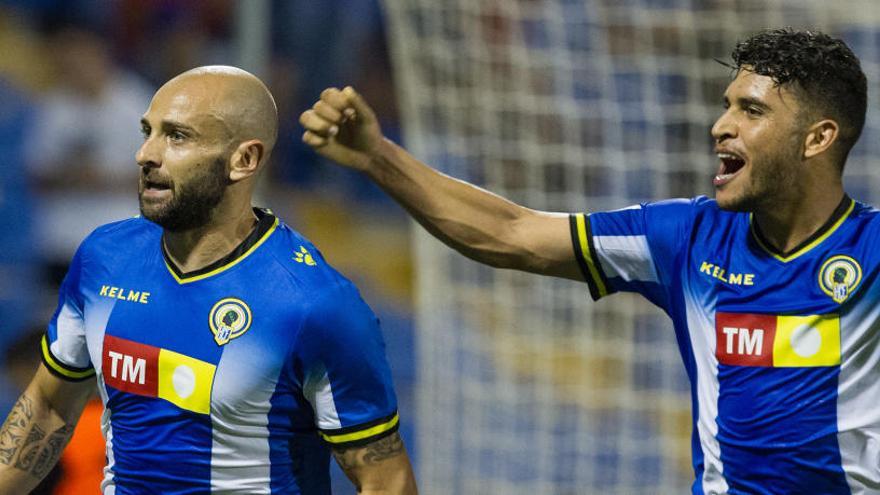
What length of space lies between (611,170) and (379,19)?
514 cm

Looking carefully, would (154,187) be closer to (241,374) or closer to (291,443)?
(241,374)

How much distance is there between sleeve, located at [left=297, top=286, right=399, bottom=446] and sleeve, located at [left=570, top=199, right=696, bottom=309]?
721 millimetres

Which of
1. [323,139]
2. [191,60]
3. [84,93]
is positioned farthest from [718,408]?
[191,60]

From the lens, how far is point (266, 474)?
346 centimetres

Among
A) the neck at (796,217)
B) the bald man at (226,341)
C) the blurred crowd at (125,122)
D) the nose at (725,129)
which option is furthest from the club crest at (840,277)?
the blurred crowd at (125,122)

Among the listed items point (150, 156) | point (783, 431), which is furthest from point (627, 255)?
point (150, 156)

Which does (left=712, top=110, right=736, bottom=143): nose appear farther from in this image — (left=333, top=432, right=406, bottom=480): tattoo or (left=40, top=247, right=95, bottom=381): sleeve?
(left=40, top=247, right=95, bottom=381): sleeve

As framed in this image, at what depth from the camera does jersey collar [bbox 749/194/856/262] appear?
12.0 feet

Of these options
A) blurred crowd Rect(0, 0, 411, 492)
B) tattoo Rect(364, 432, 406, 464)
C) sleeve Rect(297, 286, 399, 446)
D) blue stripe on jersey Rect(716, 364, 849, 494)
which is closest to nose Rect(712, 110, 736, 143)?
blue stripe on jersey Rect(716, 364, 849, 494)

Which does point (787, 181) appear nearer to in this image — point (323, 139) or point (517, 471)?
point (323, 139)

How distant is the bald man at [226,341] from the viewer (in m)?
3.42

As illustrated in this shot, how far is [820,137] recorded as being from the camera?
145 inches

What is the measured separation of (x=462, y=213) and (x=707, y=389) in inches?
31.6

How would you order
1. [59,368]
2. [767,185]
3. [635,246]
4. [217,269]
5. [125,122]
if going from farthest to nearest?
[125,122], [635,246], [59,368], [767,185], [217,269]
